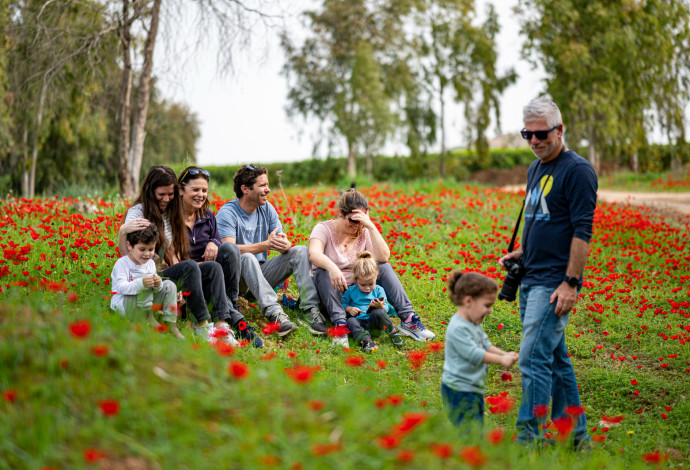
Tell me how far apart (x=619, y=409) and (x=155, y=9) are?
35.6 feet

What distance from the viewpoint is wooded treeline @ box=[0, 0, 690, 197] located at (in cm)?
1200

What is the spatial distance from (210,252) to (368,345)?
159cm

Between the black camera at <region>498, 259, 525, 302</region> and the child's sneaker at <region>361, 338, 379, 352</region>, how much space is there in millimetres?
1521

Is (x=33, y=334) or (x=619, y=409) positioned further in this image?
(x=619, y=409)

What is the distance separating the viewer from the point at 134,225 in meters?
4.43

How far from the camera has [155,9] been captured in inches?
455

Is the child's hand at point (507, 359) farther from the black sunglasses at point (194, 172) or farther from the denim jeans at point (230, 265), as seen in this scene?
the black sunglasses at point (194, 172)

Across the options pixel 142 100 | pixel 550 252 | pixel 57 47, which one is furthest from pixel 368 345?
pixel 57 47

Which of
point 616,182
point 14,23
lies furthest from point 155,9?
point 616,182

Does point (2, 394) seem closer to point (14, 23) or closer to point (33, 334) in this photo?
point (33, 334)

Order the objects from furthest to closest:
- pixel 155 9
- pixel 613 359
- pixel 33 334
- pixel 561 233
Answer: pixel 155 9
pixel 613 359
pixel 561 233
pixel 33 334

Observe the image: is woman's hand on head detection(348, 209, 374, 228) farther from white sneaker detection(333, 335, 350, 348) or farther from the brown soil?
the brown soil

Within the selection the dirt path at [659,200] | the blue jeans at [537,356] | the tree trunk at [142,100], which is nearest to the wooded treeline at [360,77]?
the tree trunk at [142,100]

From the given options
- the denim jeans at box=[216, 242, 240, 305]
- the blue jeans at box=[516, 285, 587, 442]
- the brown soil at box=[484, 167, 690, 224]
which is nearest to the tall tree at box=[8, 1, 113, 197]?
the denim jeans at box=[216, 242, 240, 305]
